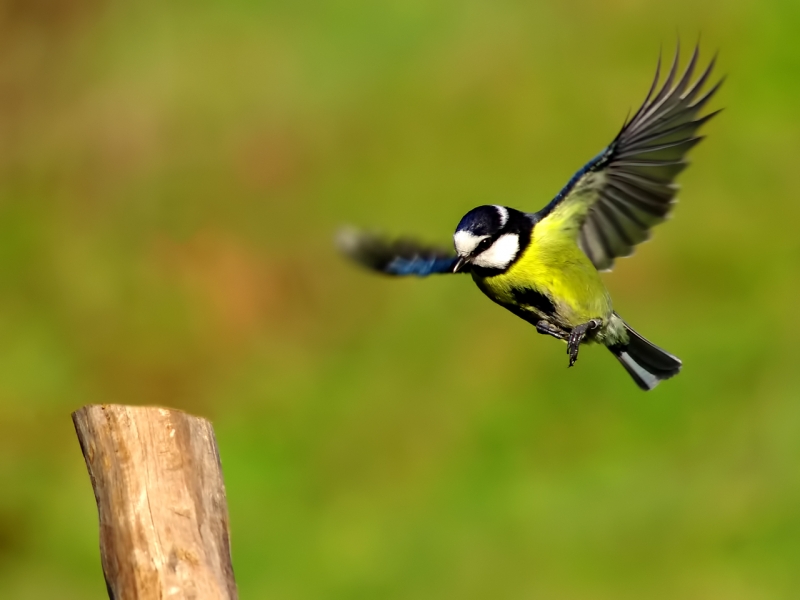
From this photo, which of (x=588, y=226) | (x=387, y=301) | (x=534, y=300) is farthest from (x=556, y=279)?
(x=387, y=301)

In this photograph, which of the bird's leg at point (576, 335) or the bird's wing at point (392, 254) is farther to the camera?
the bird's wing at point (392, 254)

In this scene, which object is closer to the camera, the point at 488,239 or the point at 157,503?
the point at 157,503

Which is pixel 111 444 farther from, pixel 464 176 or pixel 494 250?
pixel 464 176

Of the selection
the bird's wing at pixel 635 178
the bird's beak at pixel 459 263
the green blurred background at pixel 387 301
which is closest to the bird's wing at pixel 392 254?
the bird's wing at pixel 635 178

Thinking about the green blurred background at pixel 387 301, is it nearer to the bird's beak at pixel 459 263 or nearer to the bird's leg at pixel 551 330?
the bird's leg at pixel 551 330

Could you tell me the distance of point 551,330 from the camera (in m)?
4.19

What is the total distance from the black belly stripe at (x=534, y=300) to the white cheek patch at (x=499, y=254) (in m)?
0.11

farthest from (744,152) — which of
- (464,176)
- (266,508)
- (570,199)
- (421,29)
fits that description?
(570,199)

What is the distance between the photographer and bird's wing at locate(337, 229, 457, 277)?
4926 millimetres

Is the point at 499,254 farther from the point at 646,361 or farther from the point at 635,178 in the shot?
the point at 646,361

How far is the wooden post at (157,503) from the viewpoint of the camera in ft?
9.13

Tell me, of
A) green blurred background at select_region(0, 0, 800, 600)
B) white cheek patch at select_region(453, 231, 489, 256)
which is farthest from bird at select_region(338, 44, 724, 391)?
green blurred background at select_region(0, 0, 800, 600)

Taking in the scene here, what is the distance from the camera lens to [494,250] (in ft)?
13.2

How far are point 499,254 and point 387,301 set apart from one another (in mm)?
4492
